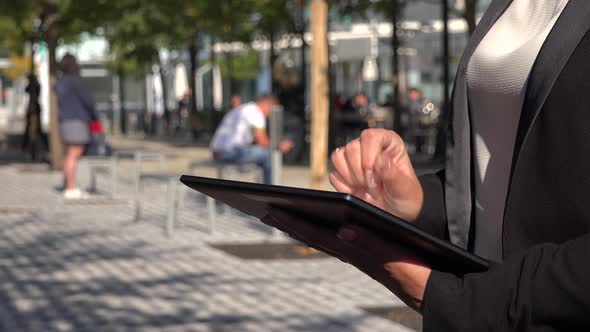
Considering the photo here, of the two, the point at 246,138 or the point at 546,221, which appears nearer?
the point at 546,221

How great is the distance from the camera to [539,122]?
1.96 m

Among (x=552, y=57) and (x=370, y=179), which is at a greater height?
(x=552, y=57)

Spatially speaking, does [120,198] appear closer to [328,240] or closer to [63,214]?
[63,214]

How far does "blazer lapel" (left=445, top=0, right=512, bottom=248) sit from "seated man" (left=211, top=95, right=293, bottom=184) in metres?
11.7

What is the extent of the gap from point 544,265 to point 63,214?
13.2 metres

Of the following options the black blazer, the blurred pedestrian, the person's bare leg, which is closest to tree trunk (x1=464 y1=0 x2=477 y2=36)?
the blurred pedestrian

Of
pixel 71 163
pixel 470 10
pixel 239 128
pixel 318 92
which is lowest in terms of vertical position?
pixel 71 163

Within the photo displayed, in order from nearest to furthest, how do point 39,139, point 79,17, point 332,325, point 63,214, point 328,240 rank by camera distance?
point 328,240 → point 332,325 → point 63,214 → point 79,17 → point 39,139

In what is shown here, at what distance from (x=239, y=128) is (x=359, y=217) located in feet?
40.7

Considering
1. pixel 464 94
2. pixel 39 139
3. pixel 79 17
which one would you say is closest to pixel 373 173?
pixel 464 94

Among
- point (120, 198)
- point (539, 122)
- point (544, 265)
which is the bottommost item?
point (120, 198)

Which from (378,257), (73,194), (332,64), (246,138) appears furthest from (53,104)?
(378,257)

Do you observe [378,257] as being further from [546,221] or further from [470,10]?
[470,10]

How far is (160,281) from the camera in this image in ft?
30.6
